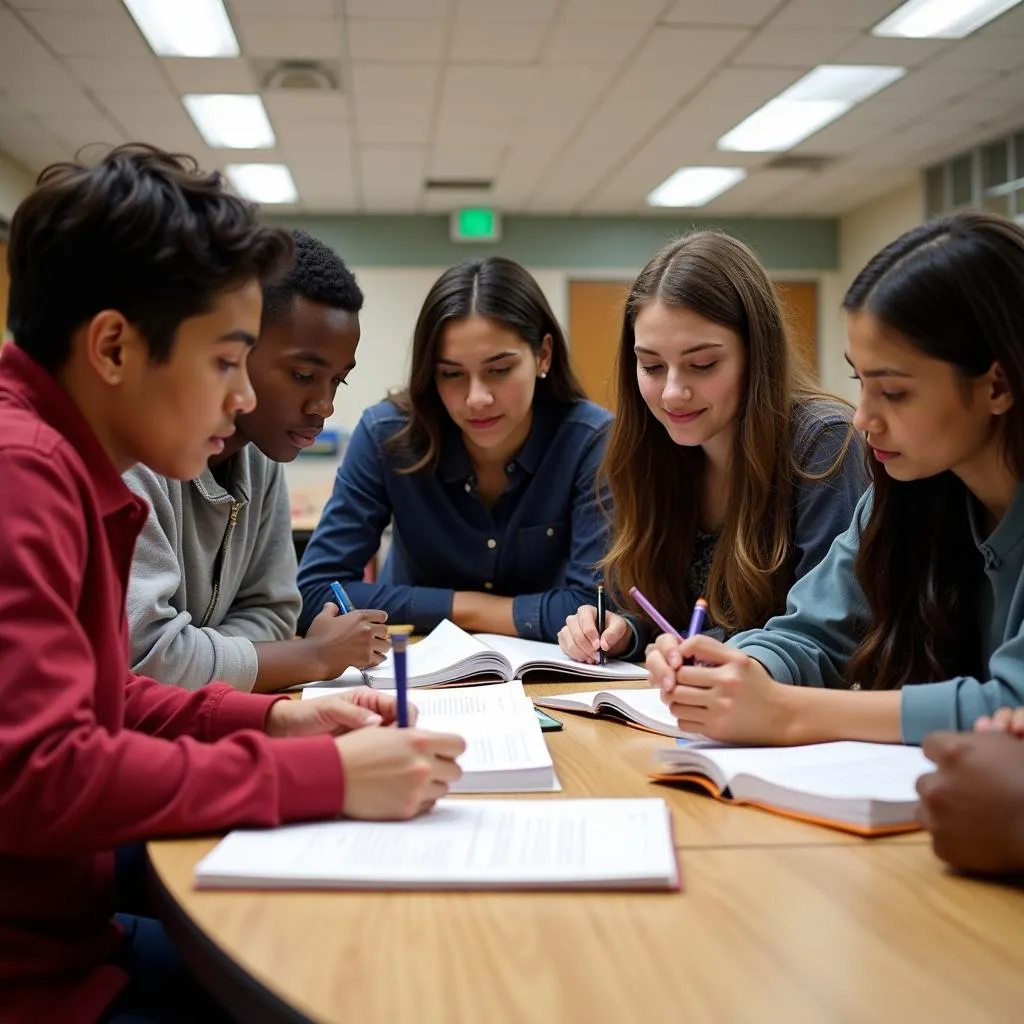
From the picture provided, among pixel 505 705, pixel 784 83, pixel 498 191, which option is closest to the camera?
pixel 505 705

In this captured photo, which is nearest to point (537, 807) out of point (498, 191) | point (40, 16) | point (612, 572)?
point (612, 572)

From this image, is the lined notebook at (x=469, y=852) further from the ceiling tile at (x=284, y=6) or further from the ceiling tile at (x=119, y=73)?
the ceiling tile at (x=119, y=73)

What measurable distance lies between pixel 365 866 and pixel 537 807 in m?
0.21

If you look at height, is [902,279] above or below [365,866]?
above

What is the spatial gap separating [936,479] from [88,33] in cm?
451

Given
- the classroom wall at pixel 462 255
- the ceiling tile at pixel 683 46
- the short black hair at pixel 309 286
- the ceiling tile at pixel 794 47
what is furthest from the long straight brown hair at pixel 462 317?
the classroom wall at pixel 462 255

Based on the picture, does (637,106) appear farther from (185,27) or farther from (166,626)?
(166,626)

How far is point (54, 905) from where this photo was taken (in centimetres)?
93

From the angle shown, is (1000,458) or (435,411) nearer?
(1000,458)

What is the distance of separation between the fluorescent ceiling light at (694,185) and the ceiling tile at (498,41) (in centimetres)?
232

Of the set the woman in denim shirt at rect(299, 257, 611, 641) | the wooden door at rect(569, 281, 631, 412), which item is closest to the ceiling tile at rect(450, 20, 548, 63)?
the woman in denim shirt at rect(299, 257, 611, 641)

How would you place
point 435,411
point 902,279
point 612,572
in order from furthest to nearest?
point 435,411 → point 612,572 → point 902,279

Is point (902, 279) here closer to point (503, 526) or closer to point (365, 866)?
point (365, 866)

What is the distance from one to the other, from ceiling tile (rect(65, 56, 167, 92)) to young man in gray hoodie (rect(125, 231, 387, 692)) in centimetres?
381
